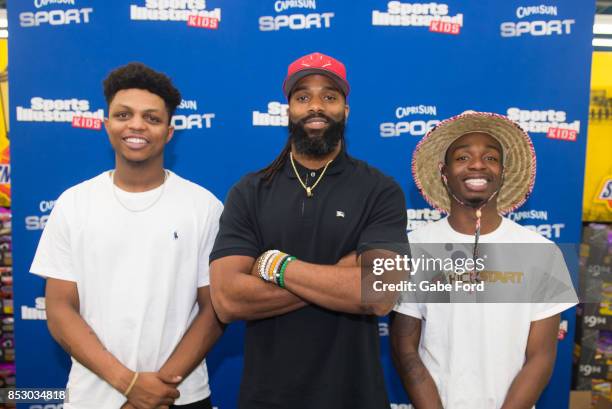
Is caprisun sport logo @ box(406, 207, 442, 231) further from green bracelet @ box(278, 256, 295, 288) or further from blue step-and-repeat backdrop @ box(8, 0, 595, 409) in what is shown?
green bracelet @ box(278, 256, 295, 288)

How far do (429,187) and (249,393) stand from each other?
1.22 metres

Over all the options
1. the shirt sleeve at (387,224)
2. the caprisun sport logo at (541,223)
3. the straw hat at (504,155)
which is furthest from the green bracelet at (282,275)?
the caprisun sport logo at (541,223)

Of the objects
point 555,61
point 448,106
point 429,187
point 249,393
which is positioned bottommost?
point 249,393

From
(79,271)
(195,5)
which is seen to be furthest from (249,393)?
(195,5)

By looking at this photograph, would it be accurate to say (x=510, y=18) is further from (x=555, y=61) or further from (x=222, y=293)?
(x=222, y=293)

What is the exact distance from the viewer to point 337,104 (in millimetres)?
1952

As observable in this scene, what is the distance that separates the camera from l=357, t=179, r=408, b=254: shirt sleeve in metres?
1.75

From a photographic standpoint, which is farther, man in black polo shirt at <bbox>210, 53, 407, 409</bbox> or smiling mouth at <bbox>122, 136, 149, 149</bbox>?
smiling mouth at <bbox>122, 136, 149, 149</bbox>

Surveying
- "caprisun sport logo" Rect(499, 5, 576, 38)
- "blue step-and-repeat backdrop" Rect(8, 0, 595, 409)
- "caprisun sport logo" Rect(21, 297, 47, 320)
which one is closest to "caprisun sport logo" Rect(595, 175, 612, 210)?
"blue step-and-repeat backdrop" Rect(8, 0, 595, 409)

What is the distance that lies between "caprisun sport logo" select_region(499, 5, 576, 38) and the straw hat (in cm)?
106

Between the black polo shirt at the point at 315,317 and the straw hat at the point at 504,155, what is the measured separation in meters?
0.43

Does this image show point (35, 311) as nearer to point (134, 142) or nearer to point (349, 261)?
point (134, 142)

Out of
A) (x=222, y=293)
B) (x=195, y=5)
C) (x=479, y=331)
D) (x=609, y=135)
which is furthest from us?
(x=609, y=135)

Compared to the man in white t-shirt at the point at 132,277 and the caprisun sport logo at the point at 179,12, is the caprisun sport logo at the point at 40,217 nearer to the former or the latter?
the man in white t-shirt at the point at 132,277
